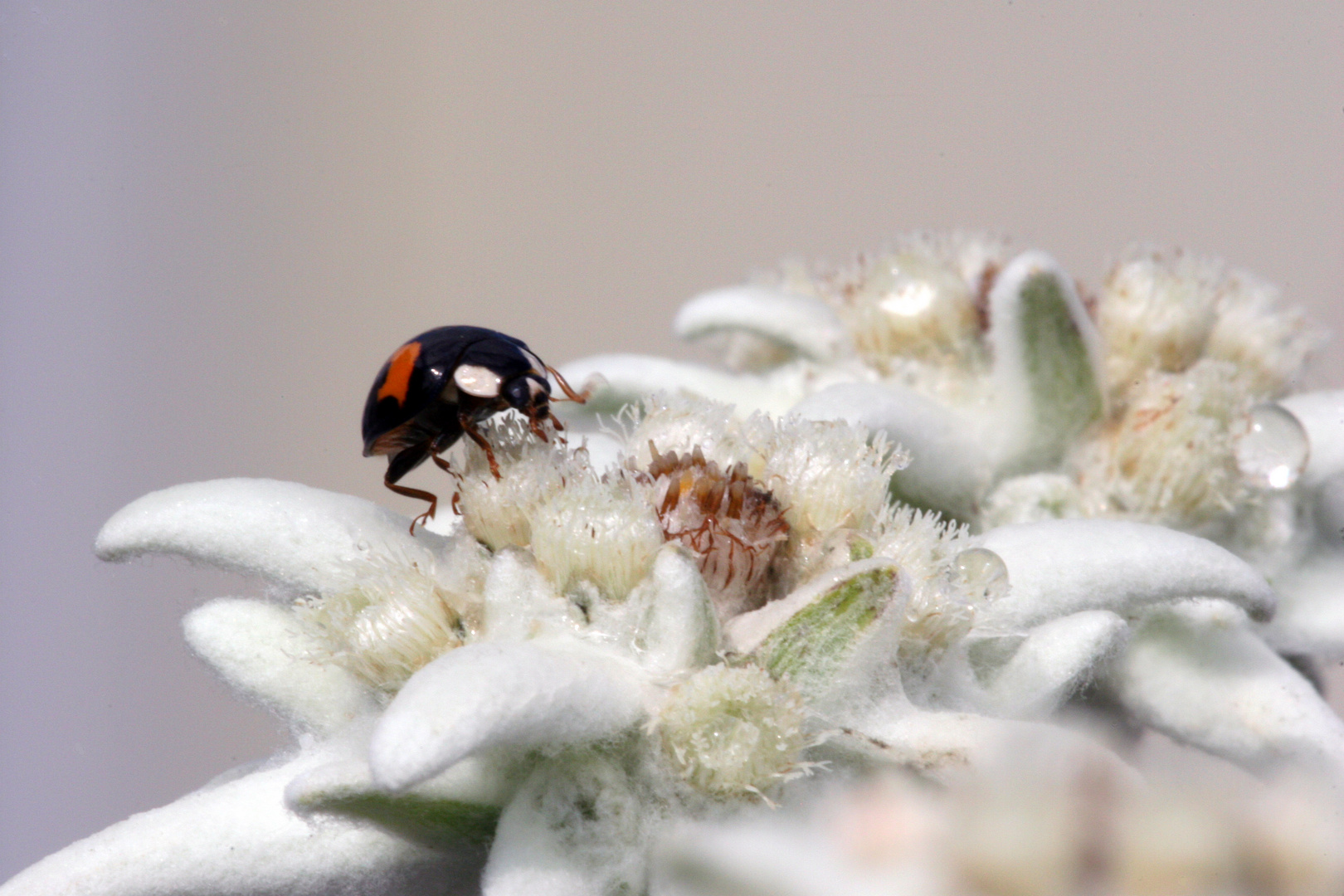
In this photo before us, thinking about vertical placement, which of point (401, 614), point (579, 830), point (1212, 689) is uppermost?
point (401, 614)

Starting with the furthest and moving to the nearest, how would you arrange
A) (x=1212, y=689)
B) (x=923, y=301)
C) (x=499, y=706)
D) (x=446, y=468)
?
(x=923, y=301) < (x=1212, y=689) < (x=446, y=468) < (x=499, y=706)

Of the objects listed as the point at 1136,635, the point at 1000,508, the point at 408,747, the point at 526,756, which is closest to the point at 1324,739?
the point at 1136,635

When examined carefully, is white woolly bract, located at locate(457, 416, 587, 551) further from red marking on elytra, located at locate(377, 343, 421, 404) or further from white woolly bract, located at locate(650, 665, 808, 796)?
white woolly bract, located at locate(650, 665, 808, 796)

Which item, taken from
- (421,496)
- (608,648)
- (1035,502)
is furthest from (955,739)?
(1035,502)

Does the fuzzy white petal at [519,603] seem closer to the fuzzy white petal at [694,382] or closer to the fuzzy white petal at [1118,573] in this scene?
the fuzzy white petal at [1118,573]

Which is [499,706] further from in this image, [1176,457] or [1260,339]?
[1260,339]

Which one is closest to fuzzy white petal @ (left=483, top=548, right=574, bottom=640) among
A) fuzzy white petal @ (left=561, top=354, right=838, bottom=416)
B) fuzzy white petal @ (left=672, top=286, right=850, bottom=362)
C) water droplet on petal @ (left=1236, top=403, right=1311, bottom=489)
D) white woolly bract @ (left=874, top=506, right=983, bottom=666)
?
white woolly bract @ (left=874, top=506, right=983, bottom=666)

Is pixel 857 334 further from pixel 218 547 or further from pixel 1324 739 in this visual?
pixel 218 547
